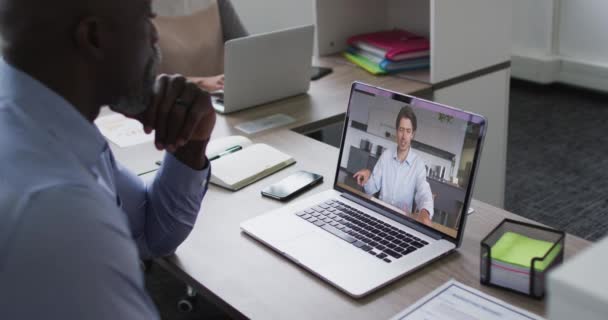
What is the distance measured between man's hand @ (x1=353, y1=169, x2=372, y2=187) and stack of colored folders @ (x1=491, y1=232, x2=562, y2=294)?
312mm

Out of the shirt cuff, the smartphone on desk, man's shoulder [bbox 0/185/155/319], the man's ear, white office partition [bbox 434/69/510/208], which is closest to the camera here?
man's shoulder [bbox 0/185/155/319]

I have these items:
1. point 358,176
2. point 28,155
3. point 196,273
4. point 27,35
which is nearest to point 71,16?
point 27,35

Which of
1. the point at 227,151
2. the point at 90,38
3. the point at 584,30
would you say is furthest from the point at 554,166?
the point at 90,38

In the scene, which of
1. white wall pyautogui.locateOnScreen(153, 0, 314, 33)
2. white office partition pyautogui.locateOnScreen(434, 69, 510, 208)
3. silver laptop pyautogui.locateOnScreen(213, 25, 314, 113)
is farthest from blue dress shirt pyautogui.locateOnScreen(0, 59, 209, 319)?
white wall pyautogui.locateOnScreen(153, 0, 314, 33)

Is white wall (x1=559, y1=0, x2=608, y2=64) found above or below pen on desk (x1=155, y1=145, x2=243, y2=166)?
below

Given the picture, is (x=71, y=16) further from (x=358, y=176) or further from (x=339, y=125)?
(x=339, y=125)

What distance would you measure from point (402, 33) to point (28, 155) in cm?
205

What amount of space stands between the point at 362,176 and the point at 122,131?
897 millimetres

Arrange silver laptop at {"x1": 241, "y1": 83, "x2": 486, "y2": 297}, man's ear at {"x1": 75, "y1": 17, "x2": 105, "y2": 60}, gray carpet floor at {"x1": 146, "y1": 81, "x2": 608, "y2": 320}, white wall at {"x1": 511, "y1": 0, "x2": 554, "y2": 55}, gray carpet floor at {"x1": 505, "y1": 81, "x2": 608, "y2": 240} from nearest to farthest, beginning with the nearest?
man's ear at {"x1": 75, "y1": 17, "x2": 105, "y2": 60}
silver laptop at {"x1": 241, "y1": 83, "x2": 486, "y2": 297}
gray carpet floor at {"x1": 146, "y1": 81, "x2": 608, "y2": 320}
gray carpet floor at {"x1": 505, "y1": 81, "x2": 608, "y2": 240}
white wall at {"x1": 511, "y1": 0, "x2": 554, "y2": 55}

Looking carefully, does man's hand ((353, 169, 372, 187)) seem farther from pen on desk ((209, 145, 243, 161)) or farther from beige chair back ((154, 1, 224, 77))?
beige chair back ((154, 1, 224, 77))

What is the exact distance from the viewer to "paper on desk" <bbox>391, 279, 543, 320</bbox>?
1.04 metres

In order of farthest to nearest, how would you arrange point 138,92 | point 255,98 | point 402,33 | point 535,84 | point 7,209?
point 535,84 → point 402,33 → point 255,98 → point 138,92 → point 7,209

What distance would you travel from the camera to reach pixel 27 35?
0.87 m

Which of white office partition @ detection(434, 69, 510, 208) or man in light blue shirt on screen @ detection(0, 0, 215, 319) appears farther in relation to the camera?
white office partition @ detection(434, 69, 510, 208)
